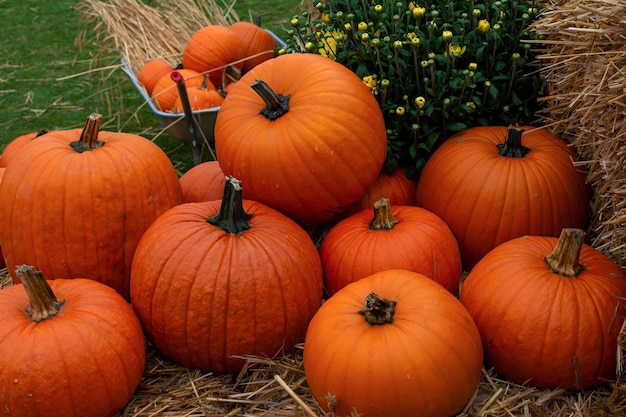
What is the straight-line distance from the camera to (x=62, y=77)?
246 inches

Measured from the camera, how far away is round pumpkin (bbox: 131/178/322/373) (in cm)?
235

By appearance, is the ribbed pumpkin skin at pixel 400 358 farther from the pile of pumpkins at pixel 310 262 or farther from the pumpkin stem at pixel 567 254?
the pumpkin stem at pixel 567 254

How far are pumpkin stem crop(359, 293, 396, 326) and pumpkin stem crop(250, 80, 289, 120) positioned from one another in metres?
0.97

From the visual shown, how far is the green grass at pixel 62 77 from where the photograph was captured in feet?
18.5

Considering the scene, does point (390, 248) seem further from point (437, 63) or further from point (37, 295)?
point (37, 295)

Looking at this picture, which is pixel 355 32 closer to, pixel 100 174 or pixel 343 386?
pixel 100 174

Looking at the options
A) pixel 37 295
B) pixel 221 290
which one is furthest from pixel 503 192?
pixel 37 295

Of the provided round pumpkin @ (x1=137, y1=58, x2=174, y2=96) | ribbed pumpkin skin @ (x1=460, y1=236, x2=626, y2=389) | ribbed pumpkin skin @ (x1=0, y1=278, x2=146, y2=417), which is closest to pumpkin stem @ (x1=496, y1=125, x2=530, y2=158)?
ribbed pumpkin skin @ (x1=460, y1=236, x2=626, y2=389)

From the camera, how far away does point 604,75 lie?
238cm

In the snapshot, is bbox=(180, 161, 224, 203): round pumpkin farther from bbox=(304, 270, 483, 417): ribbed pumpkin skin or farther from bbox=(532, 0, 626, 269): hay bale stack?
bbox=(532, 0, 626, 269): hay bale stack

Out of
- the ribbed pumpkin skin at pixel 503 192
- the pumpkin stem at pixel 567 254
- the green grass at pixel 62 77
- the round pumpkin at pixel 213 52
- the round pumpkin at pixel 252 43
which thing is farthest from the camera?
the green grass at pixel 62 77

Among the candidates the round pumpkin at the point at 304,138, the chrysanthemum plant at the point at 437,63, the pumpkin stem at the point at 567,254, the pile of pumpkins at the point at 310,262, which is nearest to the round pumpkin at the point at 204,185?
the pile of pumpkins at the point at 310,262

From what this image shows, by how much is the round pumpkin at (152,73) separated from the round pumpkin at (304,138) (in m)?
2.43

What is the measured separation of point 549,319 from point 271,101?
133 centimetres
